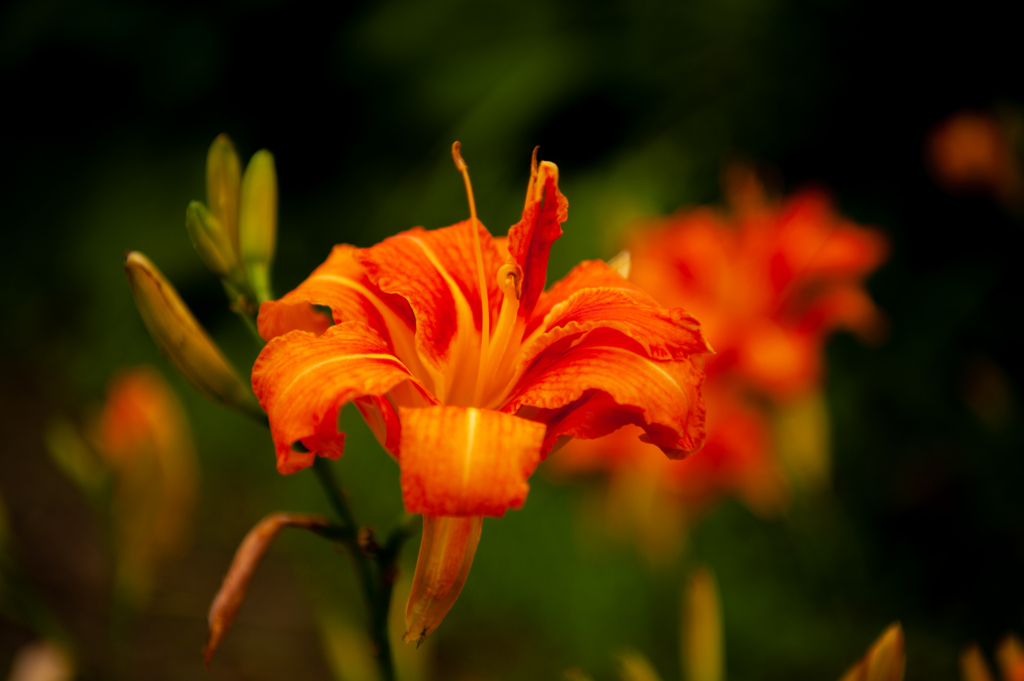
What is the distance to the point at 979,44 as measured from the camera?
1784 millimetres

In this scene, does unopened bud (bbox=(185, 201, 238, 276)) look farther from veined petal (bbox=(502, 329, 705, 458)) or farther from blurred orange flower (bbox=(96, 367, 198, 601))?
blurred orange flower (bbox=(96, 367, 198, 601))

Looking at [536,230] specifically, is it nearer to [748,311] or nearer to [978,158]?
[748,311]

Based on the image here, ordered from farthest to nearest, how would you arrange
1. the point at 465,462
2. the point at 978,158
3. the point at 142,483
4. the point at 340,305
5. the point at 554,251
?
the point at 554,251 < the point at 978,158 < the point at 142,483 < the point at 340,305 < the point at 465,462

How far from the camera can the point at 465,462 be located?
408mm

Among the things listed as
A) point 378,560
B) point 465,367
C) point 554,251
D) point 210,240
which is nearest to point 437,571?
point 378,560

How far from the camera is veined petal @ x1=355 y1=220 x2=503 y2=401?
1.82 ft

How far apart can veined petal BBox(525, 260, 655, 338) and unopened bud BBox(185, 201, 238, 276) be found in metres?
0.23

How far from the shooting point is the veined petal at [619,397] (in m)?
0.48

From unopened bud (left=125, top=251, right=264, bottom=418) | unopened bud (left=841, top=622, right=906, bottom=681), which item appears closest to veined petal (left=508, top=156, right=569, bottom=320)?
unopened bud (left=125, top=251, right=264, bottom=418)

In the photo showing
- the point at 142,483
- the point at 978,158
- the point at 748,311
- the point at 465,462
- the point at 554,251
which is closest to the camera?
the point at 465,462

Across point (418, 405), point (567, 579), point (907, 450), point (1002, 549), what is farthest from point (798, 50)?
point (418, 405)

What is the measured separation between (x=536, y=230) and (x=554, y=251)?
1.56m

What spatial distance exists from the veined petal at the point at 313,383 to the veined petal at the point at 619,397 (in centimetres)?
9

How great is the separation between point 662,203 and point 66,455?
4.81 feet
